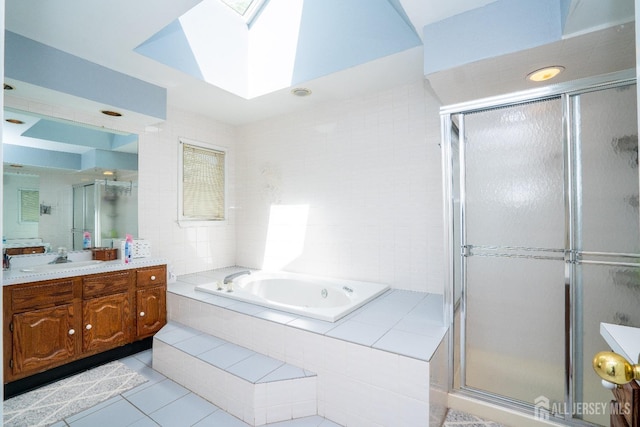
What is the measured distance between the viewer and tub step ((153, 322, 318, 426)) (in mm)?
Answer: 1992

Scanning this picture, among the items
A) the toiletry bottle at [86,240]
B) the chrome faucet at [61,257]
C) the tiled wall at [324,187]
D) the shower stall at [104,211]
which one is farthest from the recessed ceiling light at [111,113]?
the chrome faucet at [61,257]

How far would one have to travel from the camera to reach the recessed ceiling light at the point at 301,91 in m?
3.09

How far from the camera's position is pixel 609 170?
1.77 meters

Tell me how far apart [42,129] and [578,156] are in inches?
155

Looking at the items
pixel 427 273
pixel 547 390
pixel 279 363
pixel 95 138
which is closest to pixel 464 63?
pixel 427 273

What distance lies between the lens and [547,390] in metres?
1.93

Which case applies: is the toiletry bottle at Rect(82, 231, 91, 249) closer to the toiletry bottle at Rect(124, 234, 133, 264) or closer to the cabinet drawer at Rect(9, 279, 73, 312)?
the toiletry bottle at Rect(124, 234, 133, 264)

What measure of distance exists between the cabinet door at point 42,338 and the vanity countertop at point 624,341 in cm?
325

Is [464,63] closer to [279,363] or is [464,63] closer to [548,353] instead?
[548,353]

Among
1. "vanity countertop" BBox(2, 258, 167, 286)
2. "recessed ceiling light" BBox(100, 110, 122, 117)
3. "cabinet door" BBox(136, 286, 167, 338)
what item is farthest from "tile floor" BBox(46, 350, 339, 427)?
"recessed ceiling light" BBox(100, 110, 122, 117)

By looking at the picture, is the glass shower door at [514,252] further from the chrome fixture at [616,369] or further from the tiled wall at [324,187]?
the chrome fixture at [616,369]

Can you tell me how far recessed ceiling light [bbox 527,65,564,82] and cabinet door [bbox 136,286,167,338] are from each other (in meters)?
3.45

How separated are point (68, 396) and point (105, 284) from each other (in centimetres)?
83

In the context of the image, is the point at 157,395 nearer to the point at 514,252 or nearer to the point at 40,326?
the point at 40,326
